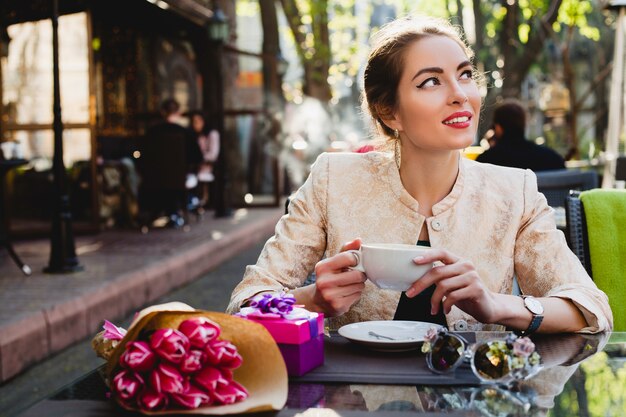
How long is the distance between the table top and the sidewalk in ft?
12.5

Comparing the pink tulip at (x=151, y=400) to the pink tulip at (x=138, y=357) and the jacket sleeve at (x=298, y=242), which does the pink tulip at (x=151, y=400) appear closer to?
the pink tulip at (x=138, y=357)

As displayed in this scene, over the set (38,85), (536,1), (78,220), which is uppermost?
(536,1)

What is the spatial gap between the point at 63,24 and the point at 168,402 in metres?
11.8

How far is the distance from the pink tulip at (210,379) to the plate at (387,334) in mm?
488

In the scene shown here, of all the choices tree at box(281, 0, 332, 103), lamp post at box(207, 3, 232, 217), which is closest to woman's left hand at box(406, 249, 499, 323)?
lamp post at box(207, 3, 232, 217)

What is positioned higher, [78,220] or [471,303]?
[471,303]

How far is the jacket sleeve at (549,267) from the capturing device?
85.2 inches

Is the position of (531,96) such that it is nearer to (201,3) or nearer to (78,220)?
(201,3)

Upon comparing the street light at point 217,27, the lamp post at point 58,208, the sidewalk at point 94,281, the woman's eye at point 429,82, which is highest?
the street light at point 217,27

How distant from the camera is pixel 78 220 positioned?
40.1 ft

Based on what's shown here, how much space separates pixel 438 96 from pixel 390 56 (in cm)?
27

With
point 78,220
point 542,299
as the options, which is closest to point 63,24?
point 78,220

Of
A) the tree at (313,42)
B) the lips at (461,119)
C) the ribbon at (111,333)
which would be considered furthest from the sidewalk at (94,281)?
the tree at (313,42)

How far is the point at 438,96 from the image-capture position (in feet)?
7.81
